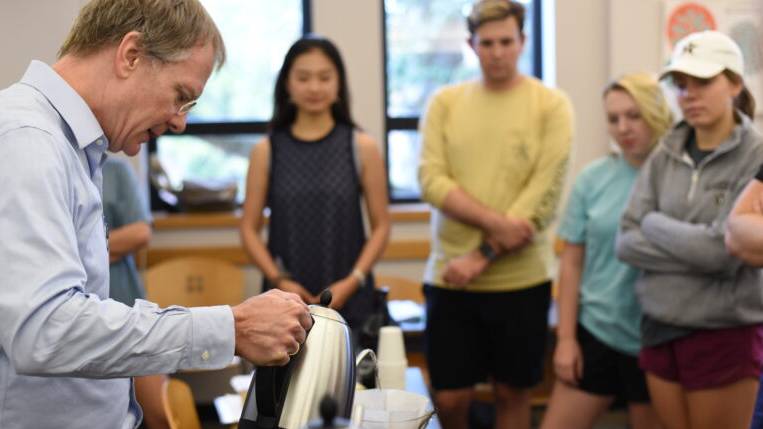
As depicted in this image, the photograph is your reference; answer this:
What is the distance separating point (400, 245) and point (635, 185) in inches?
78.2

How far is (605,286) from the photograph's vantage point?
276 cm

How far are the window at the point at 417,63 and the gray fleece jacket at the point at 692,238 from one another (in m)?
2.35

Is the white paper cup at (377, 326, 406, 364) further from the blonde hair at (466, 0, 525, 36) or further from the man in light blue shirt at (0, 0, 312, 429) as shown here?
the blonde hair at (466, 0, 525, 36)

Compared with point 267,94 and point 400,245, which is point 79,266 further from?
point 267,94

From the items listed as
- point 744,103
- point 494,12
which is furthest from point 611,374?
point 494,12

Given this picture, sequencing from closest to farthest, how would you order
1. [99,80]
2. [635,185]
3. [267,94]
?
[99,80] < [635,185] < [267,94]

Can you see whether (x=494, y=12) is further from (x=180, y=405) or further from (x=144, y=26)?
(x=144, y=26)

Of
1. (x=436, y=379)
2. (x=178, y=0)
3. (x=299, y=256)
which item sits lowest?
(x=436, y=379)

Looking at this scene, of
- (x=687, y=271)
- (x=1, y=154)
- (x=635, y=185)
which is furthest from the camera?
(x=635, y=185)

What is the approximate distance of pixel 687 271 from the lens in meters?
2.37

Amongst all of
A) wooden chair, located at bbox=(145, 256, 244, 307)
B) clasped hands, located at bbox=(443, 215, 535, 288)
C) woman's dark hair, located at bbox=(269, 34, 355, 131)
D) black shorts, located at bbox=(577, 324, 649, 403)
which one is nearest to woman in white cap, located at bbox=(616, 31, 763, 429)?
black shorts, located at bbox=(577, 324, 649, 403)

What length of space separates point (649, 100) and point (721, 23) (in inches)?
77.3

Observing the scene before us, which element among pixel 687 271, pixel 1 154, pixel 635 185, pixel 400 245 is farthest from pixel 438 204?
pixel 1 154

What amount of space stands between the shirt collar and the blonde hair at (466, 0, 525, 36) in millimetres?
1876
